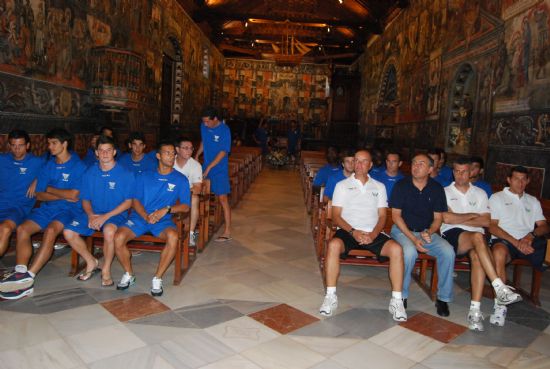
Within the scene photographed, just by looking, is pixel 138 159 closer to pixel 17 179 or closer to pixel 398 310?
pixel 17 179

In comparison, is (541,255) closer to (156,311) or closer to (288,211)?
(156,311)

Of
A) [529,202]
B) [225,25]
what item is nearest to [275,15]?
[225,25]

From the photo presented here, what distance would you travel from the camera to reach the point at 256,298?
4156 mm

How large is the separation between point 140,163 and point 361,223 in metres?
3.27

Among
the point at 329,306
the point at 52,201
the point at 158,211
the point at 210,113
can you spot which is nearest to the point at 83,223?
the point at 52,201

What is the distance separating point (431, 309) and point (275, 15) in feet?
58.6

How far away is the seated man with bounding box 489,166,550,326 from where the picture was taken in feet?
14.3

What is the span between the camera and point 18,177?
4.70 m

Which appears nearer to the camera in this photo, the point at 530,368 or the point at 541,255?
the point at 530,368

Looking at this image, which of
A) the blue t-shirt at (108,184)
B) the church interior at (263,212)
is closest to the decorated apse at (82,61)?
the church interior at (263,212)

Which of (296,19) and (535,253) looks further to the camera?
(296,19)

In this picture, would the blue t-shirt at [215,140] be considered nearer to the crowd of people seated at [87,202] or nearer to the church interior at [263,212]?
the church interior at [263,212]

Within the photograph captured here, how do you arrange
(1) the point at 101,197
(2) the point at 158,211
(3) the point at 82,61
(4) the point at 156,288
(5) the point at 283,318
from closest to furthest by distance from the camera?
1. (5) the point at 283,318
2. (4) the point at 156,288
3. (2) the point at 158,211
4. (1) the point at 101,197
5. (3) the point at 82,61

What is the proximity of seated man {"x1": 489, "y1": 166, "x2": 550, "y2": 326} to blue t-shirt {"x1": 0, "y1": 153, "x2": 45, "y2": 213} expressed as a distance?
5068 millimetres
